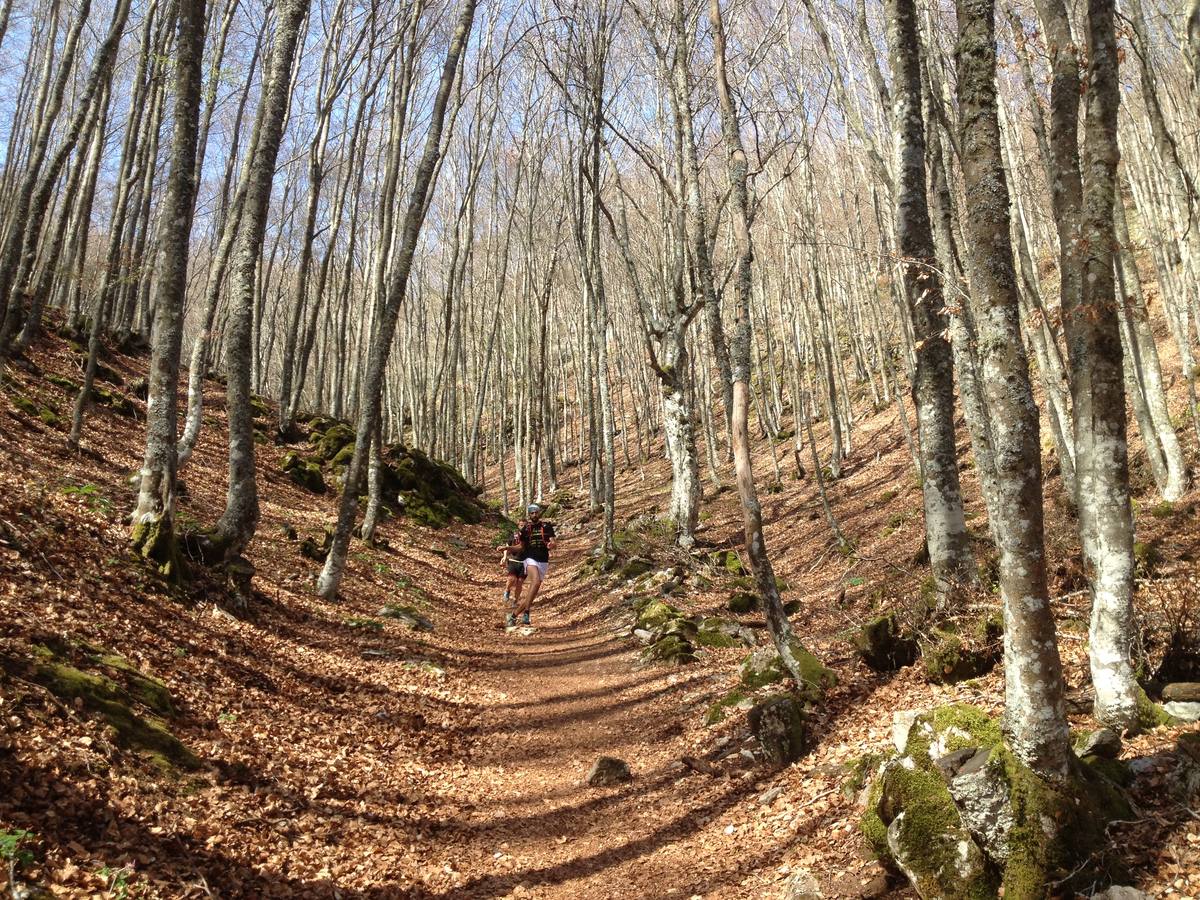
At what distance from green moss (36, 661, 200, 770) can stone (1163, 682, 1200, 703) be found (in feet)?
19.4

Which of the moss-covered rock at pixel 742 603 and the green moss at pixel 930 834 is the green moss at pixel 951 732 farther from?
the moss-covered rock at pixel 742 603

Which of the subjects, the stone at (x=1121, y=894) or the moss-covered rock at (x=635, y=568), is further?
the moss-covered rock at (x=635, y=568)

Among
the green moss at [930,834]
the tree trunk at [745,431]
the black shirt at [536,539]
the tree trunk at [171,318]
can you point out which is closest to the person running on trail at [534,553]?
the black shirt at [536,539]

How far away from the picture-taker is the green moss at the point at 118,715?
392 centimetres

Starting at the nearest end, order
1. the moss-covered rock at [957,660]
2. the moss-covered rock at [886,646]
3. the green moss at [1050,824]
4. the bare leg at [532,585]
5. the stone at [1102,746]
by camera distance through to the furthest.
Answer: the green moss at [1050,824] < the stone at [1102,746] < the moss-covered rock at [957,660] < the moss-covered rock at [886,646] < the bare leg at [532,585]

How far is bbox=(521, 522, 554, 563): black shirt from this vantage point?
10586 millimetres

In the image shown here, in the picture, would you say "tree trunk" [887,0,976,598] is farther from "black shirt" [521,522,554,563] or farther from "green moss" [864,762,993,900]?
"black shirt" [521,522,554,563]

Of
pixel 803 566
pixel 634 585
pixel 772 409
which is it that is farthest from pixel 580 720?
pixel 772 409

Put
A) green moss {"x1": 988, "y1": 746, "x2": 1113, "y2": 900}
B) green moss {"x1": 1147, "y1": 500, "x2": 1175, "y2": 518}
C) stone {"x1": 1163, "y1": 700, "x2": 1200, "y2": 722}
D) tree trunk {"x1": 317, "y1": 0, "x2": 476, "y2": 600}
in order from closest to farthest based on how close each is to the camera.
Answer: green moss {"x1": 988, "y1": 746, "x2": 1113, "y2": 900}
stone {"x1": 1163, "y1": 700, "x2": 1200, "y2": 722}
green moss {"x1": 1147, "y1": 500, "x2": 1175, "y2": 518}
tree trunk {"x1": 317, "y1": 0, "x2": 476, "y2": 600}

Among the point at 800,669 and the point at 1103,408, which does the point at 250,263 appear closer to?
the point at 800,669

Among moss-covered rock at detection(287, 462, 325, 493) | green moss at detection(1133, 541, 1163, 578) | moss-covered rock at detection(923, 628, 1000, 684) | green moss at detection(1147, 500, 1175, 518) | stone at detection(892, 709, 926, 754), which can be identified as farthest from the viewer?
moss-covered rock at detection(287, 462, 325, 493)

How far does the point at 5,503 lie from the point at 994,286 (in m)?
7.79

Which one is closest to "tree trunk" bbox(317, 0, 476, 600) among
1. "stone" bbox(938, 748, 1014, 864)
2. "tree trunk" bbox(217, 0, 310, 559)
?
"tree trunk" bbox(217, 0, 310, 559)

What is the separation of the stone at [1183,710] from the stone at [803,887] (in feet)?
7.31
